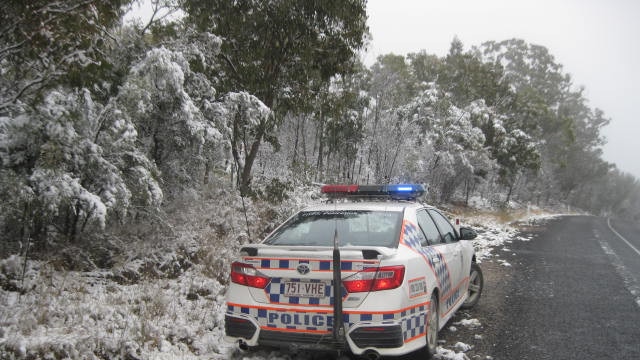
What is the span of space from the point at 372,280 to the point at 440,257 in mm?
1481

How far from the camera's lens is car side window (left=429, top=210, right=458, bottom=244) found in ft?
19.5

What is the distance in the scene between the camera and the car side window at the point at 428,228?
5.25 m

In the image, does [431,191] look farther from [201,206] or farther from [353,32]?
[201,206]

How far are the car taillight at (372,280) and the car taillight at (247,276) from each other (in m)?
0.70

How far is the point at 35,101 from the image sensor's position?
Answer: 5.25m

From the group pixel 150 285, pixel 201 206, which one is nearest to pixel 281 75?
pixel 201 206

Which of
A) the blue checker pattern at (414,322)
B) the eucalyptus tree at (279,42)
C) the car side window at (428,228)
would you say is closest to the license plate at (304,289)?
the blue checker pattern at (414,322)

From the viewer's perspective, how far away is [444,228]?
20.2ft

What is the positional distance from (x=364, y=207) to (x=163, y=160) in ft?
15.9

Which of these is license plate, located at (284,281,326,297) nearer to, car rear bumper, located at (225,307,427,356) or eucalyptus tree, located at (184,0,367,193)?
car rear bumper, located at (225,307,427,356)

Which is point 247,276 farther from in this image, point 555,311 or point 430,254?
point 555,311

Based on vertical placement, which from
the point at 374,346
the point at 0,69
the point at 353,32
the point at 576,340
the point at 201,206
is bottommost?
the point at 576,340

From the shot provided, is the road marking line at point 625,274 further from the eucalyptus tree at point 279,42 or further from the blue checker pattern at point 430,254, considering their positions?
the eucalyptus tree at point 279,42

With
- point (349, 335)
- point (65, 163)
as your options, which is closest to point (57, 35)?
point (65, 163)
